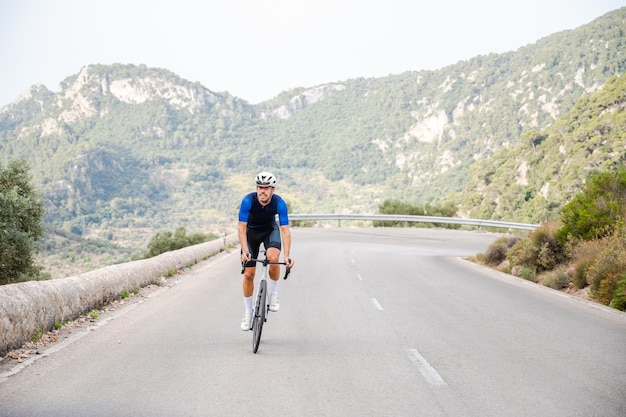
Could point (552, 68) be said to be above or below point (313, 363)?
above

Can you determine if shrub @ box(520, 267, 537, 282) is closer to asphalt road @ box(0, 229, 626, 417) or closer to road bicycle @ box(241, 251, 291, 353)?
asphalt road @ box(0, 229, 626, 417)

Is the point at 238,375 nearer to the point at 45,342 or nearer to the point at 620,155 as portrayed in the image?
the point at 45,342

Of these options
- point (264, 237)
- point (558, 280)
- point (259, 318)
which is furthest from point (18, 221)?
point (558, 280)

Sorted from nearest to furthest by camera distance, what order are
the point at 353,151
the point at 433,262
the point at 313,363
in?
the point at 313,363 → the point at 433,262 → the point at 353,151

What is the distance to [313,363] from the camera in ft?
23.2

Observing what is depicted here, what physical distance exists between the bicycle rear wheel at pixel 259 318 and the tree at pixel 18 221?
31.8 feet

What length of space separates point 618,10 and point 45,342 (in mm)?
149793

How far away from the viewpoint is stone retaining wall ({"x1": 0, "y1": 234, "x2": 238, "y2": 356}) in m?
7.53

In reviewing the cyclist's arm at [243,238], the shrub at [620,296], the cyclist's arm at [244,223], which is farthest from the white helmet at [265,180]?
the shrub at [620,296]

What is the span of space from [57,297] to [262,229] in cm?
323

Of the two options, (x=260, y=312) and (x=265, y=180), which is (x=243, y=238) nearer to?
(x=265, y=180)

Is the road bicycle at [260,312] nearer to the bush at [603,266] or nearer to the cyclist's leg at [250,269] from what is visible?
the cyclist's leg at [250,269]

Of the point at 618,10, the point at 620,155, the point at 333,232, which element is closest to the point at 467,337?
the point at 333,232

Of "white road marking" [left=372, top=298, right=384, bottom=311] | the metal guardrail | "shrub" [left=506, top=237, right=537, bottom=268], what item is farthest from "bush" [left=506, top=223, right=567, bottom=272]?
the metal guardrail
